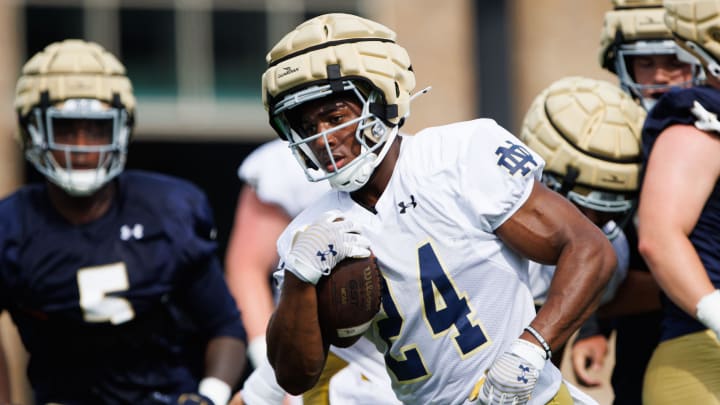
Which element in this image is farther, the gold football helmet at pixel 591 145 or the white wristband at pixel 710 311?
the gold football helmet at pixel 591 145

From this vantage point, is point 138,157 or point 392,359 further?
point 138,157

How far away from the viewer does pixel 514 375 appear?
3.69 meters

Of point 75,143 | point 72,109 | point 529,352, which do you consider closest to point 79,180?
point 75,143

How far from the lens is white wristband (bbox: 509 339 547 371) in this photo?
3.73 m

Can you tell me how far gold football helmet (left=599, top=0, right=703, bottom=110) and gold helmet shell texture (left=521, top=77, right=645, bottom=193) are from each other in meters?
0.35

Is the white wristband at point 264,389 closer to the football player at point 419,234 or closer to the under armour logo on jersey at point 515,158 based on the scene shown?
the football player at point 419,234

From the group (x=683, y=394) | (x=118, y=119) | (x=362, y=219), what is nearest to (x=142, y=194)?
(x=118, y=119)

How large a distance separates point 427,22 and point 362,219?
352 inches

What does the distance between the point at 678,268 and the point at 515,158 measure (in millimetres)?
628

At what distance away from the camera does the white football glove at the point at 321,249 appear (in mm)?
3820

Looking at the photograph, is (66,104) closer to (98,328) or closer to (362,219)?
(98,328)

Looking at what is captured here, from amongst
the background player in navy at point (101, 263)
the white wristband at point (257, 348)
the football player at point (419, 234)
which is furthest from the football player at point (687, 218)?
the white wristband at point (257, 348)

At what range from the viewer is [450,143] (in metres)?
4.03

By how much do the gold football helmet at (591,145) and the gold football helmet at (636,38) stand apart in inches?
13.4
